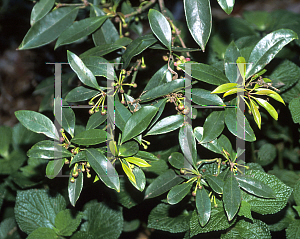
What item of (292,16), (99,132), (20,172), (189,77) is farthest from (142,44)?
(292,16)

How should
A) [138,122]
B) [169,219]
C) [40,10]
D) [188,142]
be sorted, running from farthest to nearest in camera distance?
[169,219] < [40,10] < [188,142] < [138,122]

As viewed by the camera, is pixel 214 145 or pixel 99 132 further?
pixel 214 145


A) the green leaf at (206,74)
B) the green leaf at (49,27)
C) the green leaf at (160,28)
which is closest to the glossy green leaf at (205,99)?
the green leaf at (206,74)

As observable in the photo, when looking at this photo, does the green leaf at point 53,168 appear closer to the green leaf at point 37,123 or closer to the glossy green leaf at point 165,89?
the green leaf at point 37,123

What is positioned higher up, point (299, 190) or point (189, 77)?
point (189, 77)

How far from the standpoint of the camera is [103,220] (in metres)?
1.03

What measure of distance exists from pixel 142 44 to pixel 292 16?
38.2 inches

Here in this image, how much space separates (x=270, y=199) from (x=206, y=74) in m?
0.43

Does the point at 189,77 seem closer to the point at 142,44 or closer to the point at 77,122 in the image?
the point at 142,44

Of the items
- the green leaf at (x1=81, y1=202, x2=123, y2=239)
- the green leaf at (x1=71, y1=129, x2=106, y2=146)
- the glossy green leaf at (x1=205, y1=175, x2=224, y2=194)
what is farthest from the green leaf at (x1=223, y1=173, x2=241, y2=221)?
the green leaf at (x1=81, y1=202, x2=123, y2=239)

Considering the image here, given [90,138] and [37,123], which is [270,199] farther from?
[37,123]

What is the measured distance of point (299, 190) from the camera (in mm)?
896

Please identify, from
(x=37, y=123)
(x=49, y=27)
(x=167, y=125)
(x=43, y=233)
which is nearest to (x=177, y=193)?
(x=167, y=125)

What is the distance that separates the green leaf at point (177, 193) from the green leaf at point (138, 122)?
0.71ft
